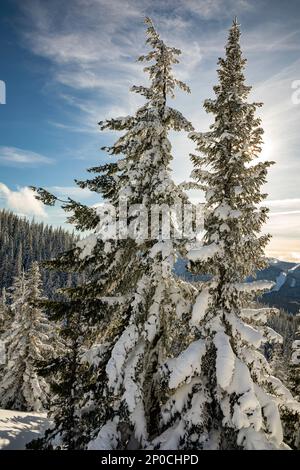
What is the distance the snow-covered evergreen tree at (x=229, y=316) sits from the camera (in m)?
8.54

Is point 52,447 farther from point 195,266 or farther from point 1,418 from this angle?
point 1,418

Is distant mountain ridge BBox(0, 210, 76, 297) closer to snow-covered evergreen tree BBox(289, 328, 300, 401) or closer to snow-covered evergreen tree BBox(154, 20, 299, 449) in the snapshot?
snow-covered evergreen tree BBox(289, 328, 300, 401)

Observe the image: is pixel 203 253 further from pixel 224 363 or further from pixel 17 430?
pixel 17 430

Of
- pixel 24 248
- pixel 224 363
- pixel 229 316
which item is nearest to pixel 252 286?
pixel 229 316

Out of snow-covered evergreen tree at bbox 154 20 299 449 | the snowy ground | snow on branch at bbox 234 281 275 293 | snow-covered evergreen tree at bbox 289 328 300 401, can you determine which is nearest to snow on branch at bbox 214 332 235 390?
snow-covered evergreen tree at bbox 154 20 299 449

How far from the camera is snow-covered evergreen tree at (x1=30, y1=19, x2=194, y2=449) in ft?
32.2

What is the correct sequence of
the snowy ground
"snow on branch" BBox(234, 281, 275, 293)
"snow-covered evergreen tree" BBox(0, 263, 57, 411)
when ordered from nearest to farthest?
"snow on branch" BBox(234, 281, 275, 293)
the snowy ground
"snow-covered evergreen tree" BBox(0, 263, 57, 411)

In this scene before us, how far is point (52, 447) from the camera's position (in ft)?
36.3

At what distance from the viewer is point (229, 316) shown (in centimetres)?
966

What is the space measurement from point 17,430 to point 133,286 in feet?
39.2

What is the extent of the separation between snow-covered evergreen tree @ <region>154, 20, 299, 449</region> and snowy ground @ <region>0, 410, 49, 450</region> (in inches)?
381

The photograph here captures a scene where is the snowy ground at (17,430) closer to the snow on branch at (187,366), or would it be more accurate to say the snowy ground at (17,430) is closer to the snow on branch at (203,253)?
the snow on branch at (187,366)
